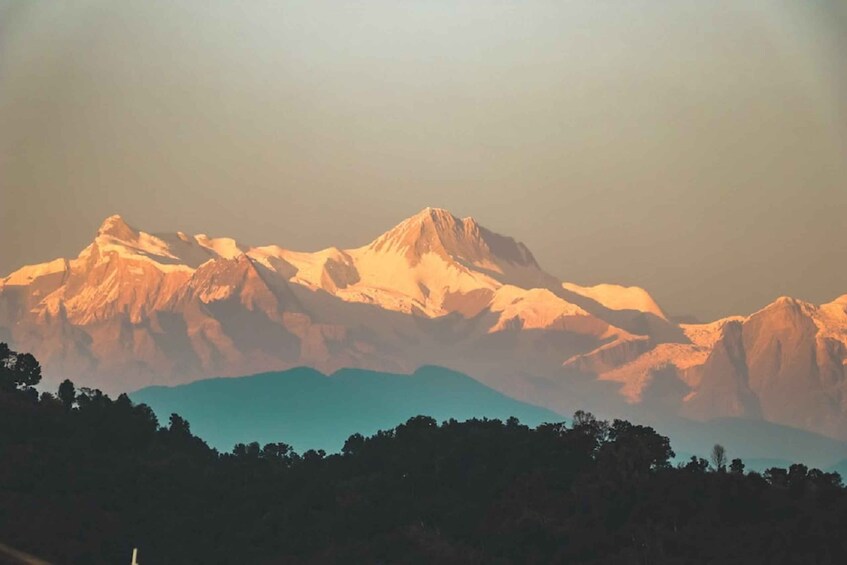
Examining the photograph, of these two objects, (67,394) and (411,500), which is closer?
(411,500)

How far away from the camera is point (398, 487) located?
519ft

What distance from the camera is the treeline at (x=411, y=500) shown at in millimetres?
133625

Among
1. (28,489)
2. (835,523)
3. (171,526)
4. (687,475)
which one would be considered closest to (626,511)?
(687,475)

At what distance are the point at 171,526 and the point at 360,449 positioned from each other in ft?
97.7

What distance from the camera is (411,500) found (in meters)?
154

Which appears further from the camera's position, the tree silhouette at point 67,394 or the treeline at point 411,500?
the tree silhouette at point 67,394

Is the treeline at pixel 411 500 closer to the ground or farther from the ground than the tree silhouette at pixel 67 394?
closer to the ground

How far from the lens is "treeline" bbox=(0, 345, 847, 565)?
5261 inches

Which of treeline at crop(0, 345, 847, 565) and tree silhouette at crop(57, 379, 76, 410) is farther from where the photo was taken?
tree silhouette at crop(57, 379, 76, 410)

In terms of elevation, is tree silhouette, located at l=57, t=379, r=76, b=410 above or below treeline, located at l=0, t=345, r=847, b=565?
above

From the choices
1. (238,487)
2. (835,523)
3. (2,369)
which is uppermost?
(2,369)

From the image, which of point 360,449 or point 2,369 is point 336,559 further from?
point 2,369

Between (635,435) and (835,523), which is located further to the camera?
(635,435)

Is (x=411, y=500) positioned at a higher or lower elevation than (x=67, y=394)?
lower
